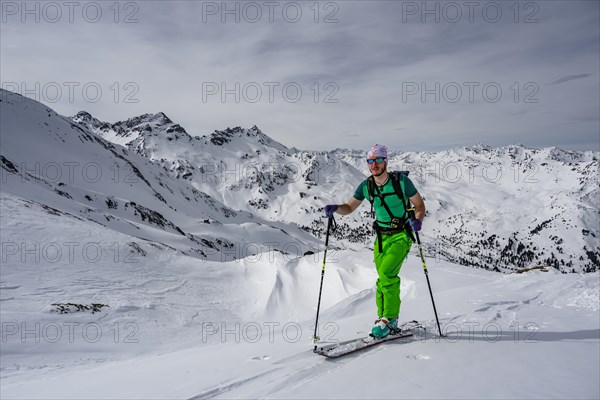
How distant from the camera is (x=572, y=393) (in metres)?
4.06

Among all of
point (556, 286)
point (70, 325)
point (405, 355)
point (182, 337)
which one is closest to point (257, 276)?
point (182, 337)

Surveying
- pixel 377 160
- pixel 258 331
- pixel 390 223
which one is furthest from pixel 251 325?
pixel 377 160

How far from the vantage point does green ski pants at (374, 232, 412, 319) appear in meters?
6.78

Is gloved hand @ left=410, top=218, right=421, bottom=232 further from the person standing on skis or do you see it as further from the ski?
the ski

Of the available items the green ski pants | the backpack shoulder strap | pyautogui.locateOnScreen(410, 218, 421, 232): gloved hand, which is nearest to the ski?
the green ski pants

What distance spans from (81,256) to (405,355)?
51.2ft

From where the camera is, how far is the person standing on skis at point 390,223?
678 cm

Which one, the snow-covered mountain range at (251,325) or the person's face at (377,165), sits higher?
the person's face at (377,165)

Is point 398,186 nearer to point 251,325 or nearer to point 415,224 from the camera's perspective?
point 415,224

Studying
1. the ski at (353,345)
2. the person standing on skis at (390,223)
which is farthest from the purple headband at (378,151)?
the ski at (353,345)

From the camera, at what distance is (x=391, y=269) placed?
6.76 metres

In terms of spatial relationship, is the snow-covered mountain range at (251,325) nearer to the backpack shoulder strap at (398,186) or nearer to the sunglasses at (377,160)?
the backpack shoulder strap at (398,186)

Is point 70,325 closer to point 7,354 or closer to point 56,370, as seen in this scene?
point 7,354

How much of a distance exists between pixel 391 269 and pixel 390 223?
91 cm
